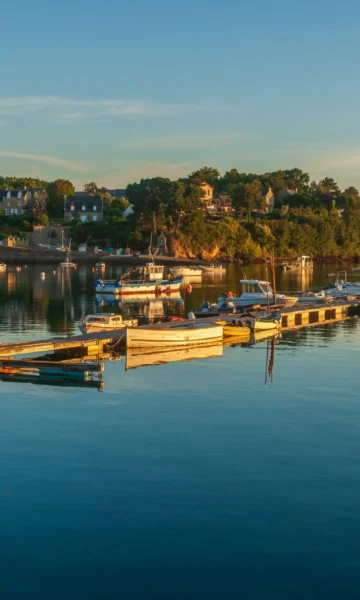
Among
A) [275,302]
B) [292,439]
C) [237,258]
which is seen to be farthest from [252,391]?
[237,258]

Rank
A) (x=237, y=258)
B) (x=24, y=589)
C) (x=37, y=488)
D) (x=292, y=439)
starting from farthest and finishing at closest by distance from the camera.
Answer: (x=237, y=258) < (x=292, y=439) < (x=37, y=488) < (x=24, y=589)

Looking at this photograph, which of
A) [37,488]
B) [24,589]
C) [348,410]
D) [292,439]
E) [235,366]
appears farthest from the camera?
[235,366]

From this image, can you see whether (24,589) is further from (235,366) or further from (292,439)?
(235,366)

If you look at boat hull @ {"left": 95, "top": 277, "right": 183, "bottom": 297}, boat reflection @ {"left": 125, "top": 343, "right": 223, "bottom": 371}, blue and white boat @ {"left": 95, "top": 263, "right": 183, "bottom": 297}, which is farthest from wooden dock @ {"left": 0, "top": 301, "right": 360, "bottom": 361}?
blue and white boat @ {"left": 95, "top": 263, "right": 183, "bottom": 297}

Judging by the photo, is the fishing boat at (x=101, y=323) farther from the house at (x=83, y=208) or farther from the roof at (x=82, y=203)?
the roof at (x=82, y=203)

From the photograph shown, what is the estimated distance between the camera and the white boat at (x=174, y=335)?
46.3 m

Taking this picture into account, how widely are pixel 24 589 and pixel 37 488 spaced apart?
580 centimetres

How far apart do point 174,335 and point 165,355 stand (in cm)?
206

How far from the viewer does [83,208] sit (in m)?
183

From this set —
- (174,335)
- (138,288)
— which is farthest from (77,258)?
(174,335)

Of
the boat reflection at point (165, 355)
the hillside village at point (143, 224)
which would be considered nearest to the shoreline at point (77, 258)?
the hillside village at point (143, 224)

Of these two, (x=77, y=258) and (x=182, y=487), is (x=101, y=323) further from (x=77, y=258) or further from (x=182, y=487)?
(x=77, y=258)

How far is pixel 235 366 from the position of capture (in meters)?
43.5

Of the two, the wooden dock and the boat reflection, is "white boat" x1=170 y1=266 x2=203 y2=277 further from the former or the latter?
the boat reflection
